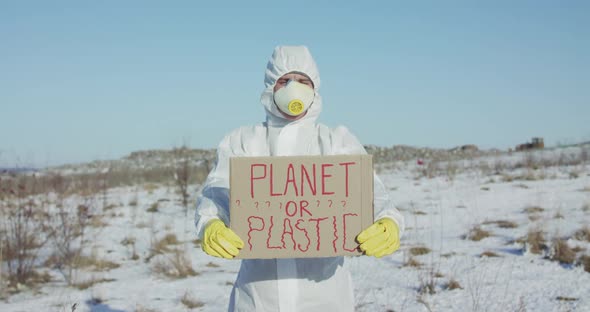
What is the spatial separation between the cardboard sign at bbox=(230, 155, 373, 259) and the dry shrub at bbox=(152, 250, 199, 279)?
3.23 metres

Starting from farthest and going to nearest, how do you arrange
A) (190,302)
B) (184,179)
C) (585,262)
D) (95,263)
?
(184,179) → (95,263) → (585,262) → (190,302)

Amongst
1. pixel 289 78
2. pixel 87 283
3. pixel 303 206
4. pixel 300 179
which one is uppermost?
pixel 289 78

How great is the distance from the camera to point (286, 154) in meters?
2.20

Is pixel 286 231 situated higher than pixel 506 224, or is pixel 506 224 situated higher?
pixel 286 231

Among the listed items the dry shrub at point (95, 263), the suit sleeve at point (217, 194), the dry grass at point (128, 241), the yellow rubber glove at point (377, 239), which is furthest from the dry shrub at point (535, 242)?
the dry grass at point (128, 241)

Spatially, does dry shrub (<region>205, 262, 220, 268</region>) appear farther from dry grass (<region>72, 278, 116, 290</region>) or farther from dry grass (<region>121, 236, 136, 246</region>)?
dry grass (<region>121, 236, 136, 246</region>)

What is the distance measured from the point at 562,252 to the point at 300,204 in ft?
11.9

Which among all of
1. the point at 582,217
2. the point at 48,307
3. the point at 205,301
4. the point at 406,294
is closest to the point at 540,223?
the point at 582,217

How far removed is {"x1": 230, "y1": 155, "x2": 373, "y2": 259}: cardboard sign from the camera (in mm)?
1993

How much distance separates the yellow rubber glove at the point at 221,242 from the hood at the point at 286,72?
0.54 meters

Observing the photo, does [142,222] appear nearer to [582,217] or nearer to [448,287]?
[448,287]

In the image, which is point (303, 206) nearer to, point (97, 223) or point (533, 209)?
point (533, 209)

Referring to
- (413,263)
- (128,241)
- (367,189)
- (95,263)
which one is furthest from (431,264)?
(128,241)

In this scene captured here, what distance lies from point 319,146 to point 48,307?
3.04 m
